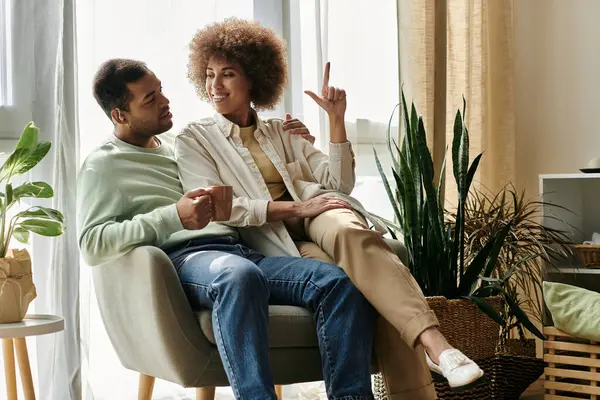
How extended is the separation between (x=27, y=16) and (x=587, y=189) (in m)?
2.56

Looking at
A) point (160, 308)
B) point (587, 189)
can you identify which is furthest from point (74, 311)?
point (587, 189)

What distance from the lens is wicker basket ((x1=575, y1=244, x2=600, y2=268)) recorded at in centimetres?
344

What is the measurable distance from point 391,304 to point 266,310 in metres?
0.32

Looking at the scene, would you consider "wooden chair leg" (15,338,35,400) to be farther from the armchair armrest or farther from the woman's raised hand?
the woman's raised hand

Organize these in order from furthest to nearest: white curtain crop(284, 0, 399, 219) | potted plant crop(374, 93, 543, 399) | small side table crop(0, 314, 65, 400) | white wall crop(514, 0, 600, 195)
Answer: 1. white wall crop(514, 0, 600, 195)
2. white curtain crop(284, 0, 399, 219)
3. potted plant crop(374, 93, 543, 399)
4. small side table crop(0, 314, 65, 400)

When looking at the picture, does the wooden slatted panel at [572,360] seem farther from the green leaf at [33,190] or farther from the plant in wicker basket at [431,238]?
the green leaf at [33,190]

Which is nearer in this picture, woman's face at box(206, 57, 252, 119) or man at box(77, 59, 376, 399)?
man at box(77, 59, 376, 399)

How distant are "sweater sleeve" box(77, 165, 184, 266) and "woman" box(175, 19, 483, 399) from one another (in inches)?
8.4

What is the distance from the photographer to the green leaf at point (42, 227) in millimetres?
2139

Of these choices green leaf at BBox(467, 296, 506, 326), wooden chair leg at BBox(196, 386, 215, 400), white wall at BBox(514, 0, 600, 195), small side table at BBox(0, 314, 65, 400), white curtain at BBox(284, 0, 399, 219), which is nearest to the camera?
small side table at BBox(0, 314, 65, 400)

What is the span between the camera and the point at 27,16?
93.9 inches

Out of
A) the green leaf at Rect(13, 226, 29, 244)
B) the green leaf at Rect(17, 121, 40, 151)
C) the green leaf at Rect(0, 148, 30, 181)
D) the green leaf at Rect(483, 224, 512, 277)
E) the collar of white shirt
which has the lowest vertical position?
the green leaf at Rect(483, 224, 512, 277)

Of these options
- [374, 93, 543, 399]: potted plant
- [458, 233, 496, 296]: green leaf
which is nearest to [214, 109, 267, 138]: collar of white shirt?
[374, 93, 543, 399]: potted plant

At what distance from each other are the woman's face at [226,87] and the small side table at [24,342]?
2.75 feet
